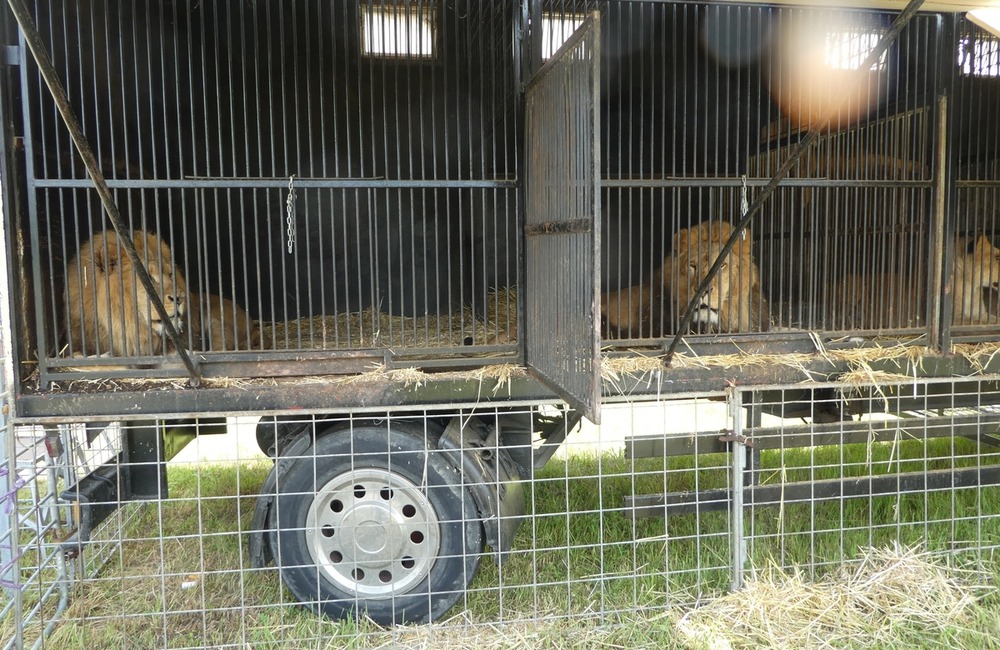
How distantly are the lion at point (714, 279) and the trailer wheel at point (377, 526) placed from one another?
2.00m

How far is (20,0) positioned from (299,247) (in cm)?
431

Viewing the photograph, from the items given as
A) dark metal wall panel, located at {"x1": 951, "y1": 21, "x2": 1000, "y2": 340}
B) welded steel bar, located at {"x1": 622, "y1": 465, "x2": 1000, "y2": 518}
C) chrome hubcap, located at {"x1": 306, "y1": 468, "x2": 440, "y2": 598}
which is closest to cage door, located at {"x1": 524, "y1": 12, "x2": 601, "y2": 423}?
chrome hubcap, located at {"x1": 306, "y1": 468, "x2": 440, "y2": 598}

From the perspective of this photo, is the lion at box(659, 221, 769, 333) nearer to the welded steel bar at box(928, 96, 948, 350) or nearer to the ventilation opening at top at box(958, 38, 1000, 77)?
the welded steel bar at box(928, 96, 948, 350)

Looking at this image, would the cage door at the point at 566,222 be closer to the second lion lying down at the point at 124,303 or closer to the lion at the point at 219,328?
the second lion lying down at the point at 124,303

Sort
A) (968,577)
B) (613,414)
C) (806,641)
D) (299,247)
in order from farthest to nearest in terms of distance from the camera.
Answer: (613,414) < (299,247) < (968,577) < (806,641)

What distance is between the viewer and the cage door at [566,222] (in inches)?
128

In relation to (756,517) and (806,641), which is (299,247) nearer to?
(756,517)

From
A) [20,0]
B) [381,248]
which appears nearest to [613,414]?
[381,248]

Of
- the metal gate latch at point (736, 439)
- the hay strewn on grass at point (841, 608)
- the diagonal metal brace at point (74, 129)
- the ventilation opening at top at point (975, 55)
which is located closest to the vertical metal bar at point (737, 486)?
the metal gate latch at point (736, 439)

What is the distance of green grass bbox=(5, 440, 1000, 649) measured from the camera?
4309 millimetres

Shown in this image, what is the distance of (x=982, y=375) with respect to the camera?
4926 mm

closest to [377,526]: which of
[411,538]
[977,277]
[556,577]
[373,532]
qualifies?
[373,532]

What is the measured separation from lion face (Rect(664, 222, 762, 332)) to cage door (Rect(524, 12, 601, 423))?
1.19 meters

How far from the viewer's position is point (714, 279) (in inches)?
202
